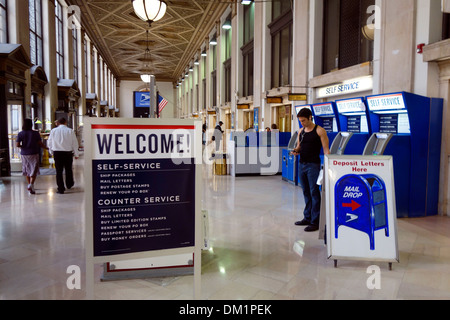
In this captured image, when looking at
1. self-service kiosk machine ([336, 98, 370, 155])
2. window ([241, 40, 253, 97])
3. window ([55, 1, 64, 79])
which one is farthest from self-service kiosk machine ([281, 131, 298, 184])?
window ([55, 1, 64, 79])

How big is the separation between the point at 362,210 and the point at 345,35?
6430mm

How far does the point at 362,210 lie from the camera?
3256 millimetres

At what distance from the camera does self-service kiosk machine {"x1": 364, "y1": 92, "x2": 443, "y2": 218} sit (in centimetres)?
502

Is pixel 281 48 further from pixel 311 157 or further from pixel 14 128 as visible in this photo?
pixel 14 128

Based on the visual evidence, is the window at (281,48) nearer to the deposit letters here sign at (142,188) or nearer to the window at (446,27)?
the window at (446,27)

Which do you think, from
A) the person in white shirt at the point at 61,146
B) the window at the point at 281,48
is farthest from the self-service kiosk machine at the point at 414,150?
the window at the point at 281,48

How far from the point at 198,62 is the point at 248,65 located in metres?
12.6

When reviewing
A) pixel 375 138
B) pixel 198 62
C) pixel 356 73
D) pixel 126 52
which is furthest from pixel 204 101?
pixel 375 138

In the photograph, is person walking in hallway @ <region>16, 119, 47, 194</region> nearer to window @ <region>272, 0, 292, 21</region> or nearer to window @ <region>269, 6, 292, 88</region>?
window @ <region>269, 6, 292, 88</region>

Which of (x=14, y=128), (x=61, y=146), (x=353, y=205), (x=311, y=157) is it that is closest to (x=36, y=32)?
(x=14, y=128)

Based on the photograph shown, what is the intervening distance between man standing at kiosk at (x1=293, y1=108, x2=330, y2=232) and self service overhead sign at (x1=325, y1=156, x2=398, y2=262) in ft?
3.13

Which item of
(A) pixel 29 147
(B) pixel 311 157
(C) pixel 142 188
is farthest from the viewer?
(A) pixel 29 147

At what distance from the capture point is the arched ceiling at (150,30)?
57.4 feet

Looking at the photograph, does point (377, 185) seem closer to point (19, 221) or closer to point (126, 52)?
point (19, 221)
